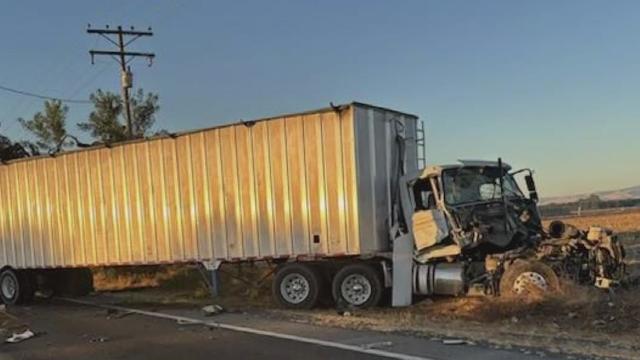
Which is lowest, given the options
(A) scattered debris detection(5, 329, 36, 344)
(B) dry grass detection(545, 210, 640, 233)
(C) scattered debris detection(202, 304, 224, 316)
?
(B) dry grass detection(545, 210, 640, 233)

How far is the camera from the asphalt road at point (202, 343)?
930 cm

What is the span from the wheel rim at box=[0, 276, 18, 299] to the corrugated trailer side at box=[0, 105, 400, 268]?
44cm

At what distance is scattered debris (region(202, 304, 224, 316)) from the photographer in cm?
1423

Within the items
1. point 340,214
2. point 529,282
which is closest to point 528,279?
point 529,282

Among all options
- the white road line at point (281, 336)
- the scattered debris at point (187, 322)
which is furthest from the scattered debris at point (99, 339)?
the white road line at point (281, 336)

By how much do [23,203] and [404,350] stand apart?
1401cm

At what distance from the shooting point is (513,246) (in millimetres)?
13281

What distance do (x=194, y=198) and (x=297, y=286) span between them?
3303mm

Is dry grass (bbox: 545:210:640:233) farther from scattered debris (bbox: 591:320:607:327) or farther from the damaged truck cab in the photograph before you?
scattered debris (bbox: 591:320:607:327)

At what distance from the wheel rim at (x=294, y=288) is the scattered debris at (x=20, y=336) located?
14.7 ft

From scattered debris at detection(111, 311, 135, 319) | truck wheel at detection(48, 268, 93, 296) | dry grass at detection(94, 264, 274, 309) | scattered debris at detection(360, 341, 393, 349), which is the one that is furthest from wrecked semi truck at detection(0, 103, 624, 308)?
truck wheel at detection(48, 268, 93, 296)

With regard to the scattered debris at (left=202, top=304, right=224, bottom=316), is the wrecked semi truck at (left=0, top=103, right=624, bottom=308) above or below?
above

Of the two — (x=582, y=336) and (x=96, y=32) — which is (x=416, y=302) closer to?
(x=582, y=336)

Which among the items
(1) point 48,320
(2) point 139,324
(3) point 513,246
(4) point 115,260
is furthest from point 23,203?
(3) point 513,246
